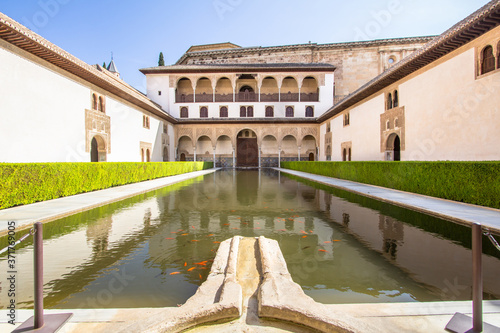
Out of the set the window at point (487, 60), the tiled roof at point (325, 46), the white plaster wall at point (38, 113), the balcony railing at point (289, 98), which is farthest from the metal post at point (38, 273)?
the tiled roof at point (325, 46)

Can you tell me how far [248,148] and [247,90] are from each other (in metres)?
6.57

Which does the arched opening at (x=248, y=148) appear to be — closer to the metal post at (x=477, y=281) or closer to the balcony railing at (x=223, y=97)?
the balcony railing at (x=223, y=97)

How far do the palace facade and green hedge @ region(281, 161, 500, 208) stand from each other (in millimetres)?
2262

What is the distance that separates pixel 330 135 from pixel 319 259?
76.6 feet

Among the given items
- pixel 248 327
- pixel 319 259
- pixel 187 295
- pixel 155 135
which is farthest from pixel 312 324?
pixel 155 135

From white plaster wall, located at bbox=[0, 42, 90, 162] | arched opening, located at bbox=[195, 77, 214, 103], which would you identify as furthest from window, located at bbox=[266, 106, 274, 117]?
white plaster wall, located at bbox=[0, 42, 90, 162]

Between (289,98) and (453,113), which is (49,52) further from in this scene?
(289,98)

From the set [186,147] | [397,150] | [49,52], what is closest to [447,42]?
[397,150]

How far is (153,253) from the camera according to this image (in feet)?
12.1

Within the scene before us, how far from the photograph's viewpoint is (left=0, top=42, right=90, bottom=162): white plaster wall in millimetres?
9258

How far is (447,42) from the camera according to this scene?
10.0m

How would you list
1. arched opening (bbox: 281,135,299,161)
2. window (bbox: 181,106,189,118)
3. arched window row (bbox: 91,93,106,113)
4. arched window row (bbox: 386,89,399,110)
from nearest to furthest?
arched window row (bbox: 91,93,106,113) < arched window row (bbox: 386,89,399,110) < window (bbox: 181,106,189,118) < arched opening (bbox: 281,135,299,161)

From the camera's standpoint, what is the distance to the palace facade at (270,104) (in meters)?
9.33

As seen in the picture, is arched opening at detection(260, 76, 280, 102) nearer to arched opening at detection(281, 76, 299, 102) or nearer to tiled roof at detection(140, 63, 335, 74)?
arched opening at detection(281, 76, 299, 102)
